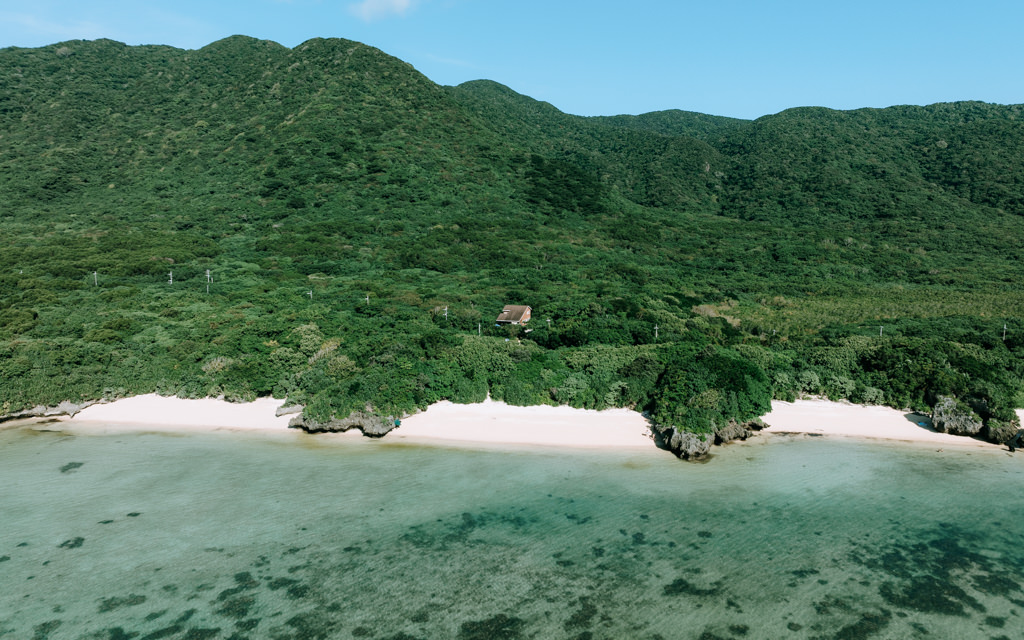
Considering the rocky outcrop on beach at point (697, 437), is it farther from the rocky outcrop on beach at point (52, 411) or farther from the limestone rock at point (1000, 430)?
the rocky outcrop on beach at point (52, 411)

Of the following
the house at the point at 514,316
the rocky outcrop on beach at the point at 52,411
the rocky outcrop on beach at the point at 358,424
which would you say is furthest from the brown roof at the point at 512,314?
the rocky outcrop on beach at the point at 52,411

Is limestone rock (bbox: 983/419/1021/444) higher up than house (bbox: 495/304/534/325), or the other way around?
house (bbox: 495/304/534/325)

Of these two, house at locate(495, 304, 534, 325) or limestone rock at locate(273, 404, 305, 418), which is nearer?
limestone rock at locate(273, 404, 305, 418)

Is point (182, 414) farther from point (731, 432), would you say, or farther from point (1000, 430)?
point (1000, 430)

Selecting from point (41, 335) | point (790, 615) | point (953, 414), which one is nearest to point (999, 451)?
point (953, 414)

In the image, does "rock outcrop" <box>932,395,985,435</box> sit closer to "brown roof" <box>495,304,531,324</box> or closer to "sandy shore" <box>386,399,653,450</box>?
"sandy shore" <box>386,399,653,450</box>

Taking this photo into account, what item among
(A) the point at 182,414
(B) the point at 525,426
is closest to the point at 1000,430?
(B) the point at 525,426

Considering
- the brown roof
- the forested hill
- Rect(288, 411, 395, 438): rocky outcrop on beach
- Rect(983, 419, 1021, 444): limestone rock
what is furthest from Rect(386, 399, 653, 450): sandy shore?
Rect(983, 419, 1021, 444): limestone rock
